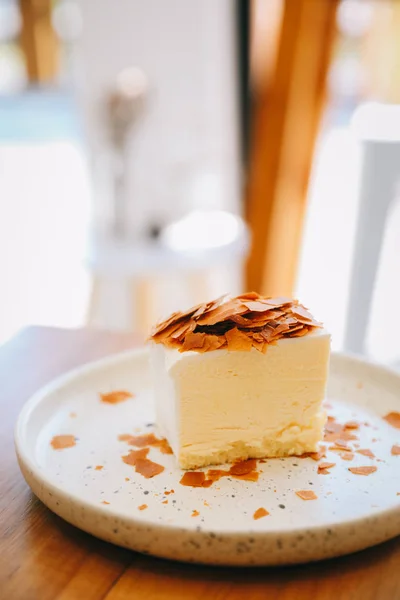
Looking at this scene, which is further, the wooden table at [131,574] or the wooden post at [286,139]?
the wooden post at [286,139]

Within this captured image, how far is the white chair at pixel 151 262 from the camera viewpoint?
2164 mm

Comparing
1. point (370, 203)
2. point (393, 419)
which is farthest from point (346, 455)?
point (370, 203)

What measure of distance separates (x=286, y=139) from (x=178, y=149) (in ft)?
1.50

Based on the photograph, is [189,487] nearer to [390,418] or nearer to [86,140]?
[390,418]

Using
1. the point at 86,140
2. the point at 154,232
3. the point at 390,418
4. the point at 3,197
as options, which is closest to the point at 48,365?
the point at 390,418

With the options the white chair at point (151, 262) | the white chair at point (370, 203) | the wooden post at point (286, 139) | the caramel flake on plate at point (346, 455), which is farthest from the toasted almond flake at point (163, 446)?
the wooden post at point (286, 139)

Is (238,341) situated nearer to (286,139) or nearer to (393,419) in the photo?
(393,419)

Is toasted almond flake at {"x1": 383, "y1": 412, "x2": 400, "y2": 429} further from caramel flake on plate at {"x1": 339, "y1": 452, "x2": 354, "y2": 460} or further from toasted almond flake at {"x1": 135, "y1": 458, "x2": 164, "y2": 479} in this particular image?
toasted almond flake at {"x1": 135, "y1": 458, "x2": 164, "y2": 479}

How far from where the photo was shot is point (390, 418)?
937 mm

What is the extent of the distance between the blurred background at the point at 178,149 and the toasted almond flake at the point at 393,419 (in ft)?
4.18

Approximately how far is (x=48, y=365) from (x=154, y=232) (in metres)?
1.31

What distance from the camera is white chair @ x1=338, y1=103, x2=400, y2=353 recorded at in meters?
1.54

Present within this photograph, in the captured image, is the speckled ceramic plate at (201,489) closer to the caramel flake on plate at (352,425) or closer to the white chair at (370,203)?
the caramel flake on plate at (352,425)

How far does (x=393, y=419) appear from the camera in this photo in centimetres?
93
